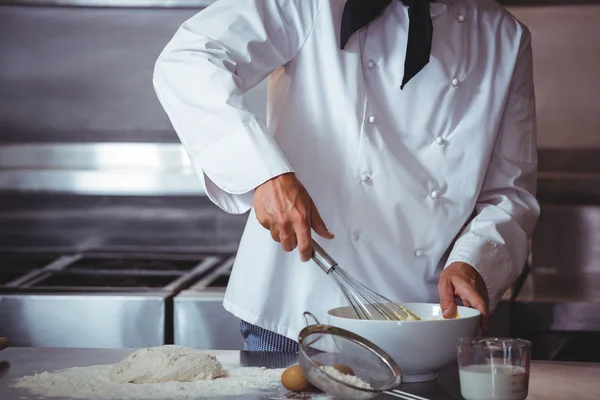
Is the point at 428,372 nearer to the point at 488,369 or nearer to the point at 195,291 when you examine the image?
the point at 488,369

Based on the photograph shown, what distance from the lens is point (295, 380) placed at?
1.18 m

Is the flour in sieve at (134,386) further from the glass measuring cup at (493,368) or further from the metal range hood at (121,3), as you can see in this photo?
the metal range hood at (121,3)

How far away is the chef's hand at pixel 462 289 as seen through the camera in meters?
1.36

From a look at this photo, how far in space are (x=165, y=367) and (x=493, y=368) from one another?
0.48 meters

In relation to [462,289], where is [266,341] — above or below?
below

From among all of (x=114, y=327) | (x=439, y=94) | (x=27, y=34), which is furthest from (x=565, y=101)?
(x=27, y=34)

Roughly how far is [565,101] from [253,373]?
1.78m

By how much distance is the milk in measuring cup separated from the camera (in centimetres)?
108

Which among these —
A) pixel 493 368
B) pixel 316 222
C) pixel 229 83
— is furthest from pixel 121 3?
pixel 493 368

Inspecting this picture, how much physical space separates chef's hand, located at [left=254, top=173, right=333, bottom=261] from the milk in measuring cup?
305 mm

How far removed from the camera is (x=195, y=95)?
1461 millimetres

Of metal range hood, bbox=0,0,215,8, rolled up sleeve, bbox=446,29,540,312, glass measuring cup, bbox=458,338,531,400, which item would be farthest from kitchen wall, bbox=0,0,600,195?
glass measuring cup, bbox=458,338,531,400

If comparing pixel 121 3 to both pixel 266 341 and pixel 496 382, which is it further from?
pixel 496 382

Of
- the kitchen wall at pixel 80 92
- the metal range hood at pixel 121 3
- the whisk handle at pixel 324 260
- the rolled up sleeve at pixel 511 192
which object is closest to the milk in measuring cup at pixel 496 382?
the whisk handle at pixel 324 260
